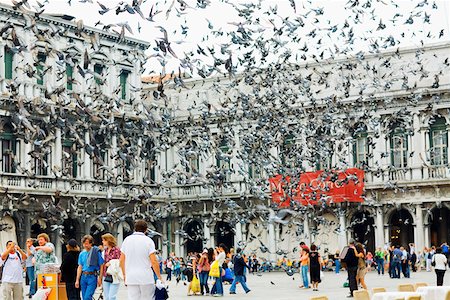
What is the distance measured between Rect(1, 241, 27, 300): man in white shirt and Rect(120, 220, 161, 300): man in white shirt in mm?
4831

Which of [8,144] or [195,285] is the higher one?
[8,144]

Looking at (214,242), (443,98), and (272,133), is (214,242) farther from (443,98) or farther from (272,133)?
(272,133)

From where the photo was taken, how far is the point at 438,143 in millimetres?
50594

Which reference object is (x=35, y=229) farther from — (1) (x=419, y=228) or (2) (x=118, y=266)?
(2) (x=118, y=266)

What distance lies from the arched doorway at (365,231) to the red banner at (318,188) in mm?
1844

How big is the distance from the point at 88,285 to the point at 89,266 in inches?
15.0

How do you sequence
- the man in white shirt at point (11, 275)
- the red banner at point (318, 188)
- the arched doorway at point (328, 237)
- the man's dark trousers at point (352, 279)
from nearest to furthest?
the man in white shirt at point (11, 275) < the man's dark trousers at point (352, 279) < the red banner at point (318, 188) < the arched doorway at point (328, 237)

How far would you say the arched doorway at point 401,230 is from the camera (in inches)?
2056

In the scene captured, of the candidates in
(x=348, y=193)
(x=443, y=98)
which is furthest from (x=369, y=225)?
(x=443, y=98)

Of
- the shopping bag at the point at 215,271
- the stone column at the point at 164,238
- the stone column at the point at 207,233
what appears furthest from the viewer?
the stone column at the point at 207,233

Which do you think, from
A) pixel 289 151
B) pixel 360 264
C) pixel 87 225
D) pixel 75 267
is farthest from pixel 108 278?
pixel 87 225

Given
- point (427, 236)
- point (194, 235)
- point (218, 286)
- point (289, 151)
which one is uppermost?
point (289, 151)

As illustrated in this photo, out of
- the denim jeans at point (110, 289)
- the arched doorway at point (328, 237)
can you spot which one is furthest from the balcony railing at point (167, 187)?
the denim jeans at point (110, 289)

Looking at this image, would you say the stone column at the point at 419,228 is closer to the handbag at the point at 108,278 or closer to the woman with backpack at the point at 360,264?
the woman with backpack at the point at 360,264
